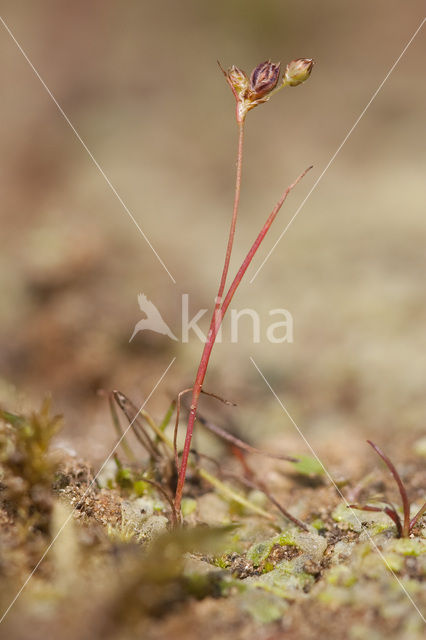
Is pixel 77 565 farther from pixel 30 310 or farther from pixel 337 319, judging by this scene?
pixel 337 319

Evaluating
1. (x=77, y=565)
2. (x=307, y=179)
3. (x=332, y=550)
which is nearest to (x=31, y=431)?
(x=77, y=565)

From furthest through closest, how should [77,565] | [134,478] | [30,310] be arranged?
[30,310], [134,478], [77,565]

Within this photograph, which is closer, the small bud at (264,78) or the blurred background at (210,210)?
the small bud at (264,78)

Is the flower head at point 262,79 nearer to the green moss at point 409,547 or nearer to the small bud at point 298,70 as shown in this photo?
the small bud at point 298,70

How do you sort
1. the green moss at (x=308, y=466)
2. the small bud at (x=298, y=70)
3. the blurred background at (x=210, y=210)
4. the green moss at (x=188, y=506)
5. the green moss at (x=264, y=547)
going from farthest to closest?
the blurred background at (x=210, y=210)
the green moss at (x=308, y=466)
the green moss at (x=188, y=506)
the green moss at (x=264, y=547)
the small bud at (x=298, y=70)

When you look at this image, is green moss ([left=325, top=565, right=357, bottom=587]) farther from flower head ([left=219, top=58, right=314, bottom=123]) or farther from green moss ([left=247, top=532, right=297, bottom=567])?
flower head ([left=219, top=58, right=314, bottom=123])

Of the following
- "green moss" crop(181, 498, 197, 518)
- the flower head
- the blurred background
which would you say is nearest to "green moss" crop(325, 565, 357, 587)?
"green moss" crop(181, 498, 197, 518)

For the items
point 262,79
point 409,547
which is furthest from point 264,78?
point 409,547

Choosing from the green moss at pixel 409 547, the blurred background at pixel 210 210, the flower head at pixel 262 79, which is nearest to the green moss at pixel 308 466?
the blurred background at pixel 210 210
